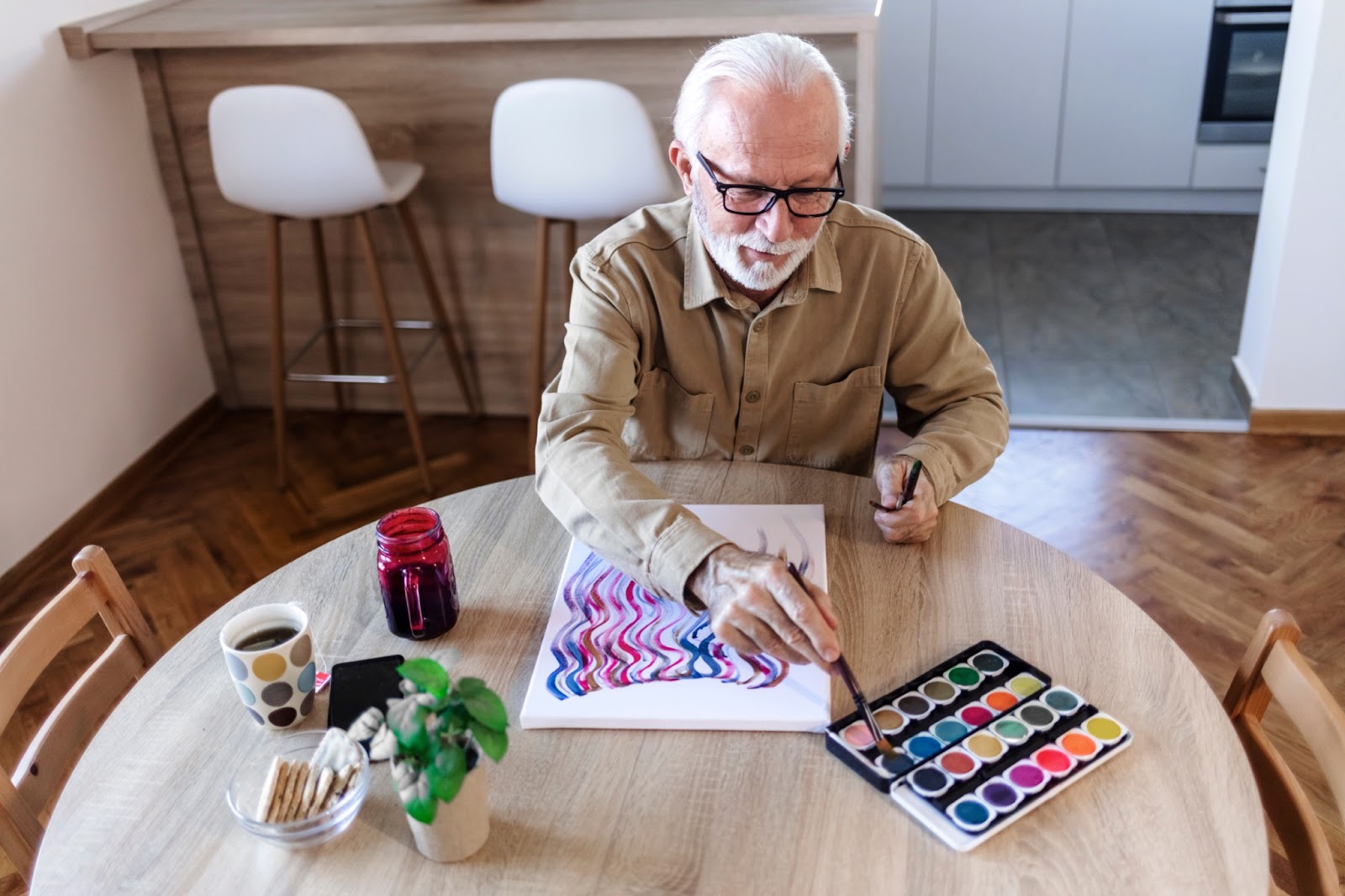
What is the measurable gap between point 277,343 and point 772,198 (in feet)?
6.39

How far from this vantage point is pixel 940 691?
112 centimetres

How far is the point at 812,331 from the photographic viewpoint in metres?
1.58

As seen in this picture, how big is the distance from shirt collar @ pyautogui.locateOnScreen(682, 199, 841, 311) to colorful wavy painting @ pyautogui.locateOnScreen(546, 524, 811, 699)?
375mm

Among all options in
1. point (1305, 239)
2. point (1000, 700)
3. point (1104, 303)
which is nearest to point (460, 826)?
point (1000, 700)

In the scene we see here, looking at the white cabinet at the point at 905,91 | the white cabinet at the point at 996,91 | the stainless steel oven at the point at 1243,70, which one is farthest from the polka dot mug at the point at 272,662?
A: the stainless steel oven at the point at 1243,70

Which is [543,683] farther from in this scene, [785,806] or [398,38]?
[398,38]

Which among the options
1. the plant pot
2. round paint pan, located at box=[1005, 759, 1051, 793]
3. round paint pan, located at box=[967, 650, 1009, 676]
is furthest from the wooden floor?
the plant pot

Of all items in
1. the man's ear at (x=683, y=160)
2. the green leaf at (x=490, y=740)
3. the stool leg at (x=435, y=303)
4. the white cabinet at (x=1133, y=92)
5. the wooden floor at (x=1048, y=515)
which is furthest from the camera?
the white cabinet at (x=1133, y=92)

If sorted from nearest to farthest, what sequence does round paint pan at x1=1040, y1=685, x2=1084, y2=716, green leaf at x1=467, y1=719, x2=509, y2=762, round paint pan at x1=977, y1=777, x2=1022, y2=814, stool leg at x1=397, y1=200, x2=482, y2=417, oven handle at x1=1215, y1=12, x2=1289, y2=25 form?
green leaf at x1=467, y1=719, x2=509, y2=762 < round paint pan at x1=977, y1=777, x2=1022, y2=814 < round paint pan at x1=1040, y1=685, x2=1084, y2=716 < stool leg at x1=397, y1=200, x2=482, y2=417 < oven handle at x1=1215, y1=12, x2=1289, y2=25

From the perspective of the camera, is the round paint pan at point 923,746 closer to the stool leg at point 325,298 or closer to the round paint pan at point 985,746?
the round paint pan at point 985,746

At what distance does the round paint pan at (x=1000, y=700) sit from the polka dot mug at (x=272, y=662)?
2.07 feet

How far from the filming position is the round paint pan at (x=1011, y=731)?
1.06 m

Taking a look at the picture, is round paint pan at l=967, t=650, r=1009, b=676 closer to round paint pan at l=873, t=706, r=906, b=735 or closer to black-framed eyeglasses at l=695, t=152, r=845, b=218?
round paint pan at l=873, t=706, r=906, b=735

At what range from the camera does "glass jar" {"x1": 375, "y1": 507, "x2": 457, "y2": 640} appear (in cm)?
121
